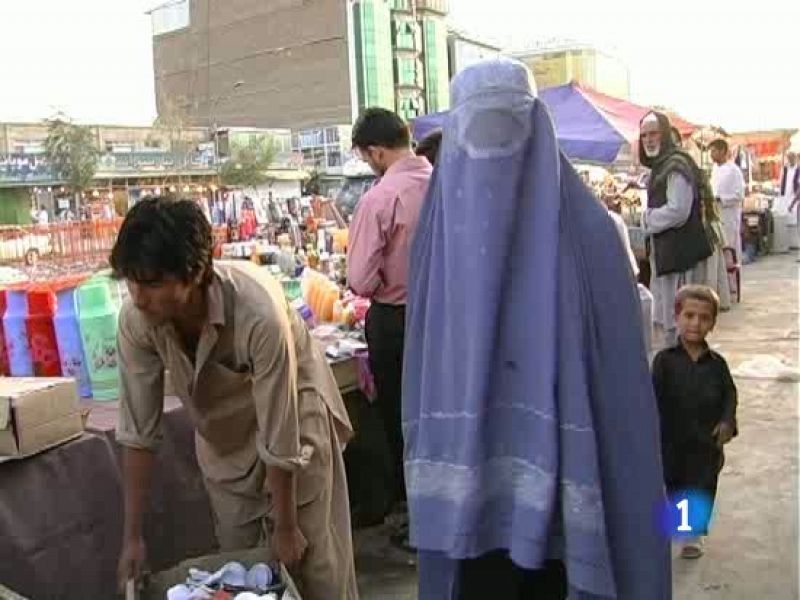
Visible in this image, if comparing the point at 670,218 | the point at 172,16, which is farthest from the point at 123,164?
the point at 172,16

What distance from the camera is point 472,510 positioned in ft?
5.66

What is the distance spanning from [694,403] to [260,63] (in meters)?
74.8

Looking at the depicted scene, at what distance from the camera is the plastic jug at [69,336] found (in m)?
2.63

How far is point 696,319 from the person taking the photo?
10.2 ft

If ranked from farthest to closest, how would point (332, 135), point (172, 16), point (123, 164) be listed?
point (172, 16) < point (332, 135) < point (123, 164)

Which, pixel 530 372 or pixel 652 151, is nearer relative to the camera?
pixel 530 372

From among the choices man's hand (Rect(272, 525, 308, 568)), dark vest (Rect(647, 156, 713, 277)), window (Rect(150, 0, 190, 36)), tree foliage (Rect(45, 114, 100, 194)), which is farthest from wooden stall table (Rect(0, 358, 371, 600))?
window (Rect(150, 0, 190, 36))

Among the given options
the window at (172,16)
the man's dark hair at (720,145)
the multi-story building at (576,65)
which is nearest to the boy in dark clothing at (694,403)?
the man's dark hair at (720,145)

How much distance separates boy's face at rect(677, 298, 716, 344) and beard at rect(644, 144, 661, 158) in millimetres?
1708

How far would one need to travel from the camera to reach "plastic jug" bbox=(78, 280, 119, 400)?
2607 millimetres

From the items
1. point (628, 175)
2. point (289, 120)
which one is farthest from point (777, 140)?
point (289, 120)

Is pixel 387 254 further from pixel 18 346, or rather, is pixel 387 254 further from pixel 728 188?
pixel 728 188

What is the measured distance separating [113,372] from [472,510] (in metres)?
1.44

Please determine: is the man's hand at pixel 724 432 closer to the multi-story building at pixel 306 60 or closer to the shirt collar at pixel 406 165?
the shirt collar at pixel 406 165
